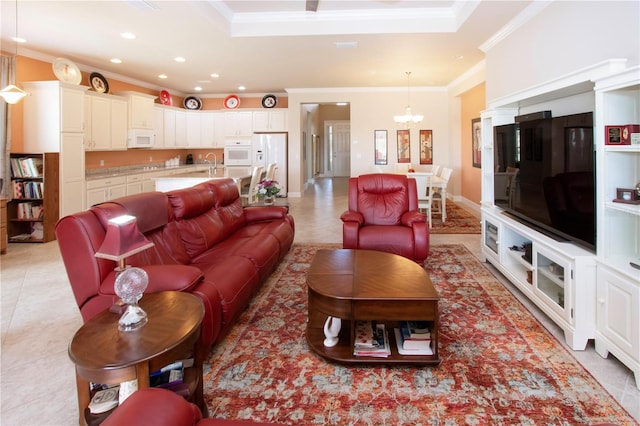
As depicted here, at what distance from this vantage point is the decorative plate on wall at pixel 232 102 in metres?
10.8

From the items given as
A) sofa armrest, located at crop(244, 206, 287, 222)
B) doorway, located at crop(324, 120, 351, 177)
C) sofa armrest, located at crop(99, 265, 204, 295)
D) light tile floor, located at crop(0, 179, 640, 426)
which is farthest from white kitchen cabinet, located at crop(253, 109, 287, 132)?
sofa armrest, located at crop(99, 265, 204, 295)

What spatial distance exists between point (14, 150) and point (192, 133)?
16.1 ft

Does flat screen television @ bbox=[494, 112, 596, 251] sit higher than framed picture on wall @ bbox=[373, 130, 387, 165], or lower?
lower

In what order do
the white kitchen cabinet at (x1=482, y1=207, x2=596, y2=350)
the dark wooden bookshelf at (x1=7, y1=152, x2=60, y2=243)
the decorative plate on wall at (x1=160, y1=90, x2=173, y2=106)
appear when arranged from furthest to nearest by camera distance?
the decorative plate on wall at (x1=160, y1=90, x2=173, y2=106)
the dark wooden bookshelf at (x1=7, y1=152, x2=60, y2=243)
the white kitchen cabinet at (x1=482, y1=207, x2=596, y2=350)

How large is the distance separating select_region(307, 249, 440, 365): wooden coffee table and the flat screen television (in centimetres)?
116

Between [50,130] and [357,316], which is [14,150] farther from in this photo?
[357,316]

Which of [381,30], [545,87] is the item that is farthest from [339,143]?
[545,87]

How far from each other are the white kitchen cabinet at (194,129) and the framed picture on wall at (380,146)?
15.1 feet

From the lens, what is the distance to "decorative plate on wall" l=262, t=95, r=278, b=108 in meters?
10.8

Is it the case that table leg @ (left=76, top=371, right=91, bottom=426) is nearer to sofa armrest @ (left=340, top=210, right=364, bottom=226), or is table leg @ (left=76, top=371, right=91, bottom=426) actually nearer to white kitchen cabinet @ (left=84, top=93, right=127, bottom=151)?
sofa armrest @ (left=340, top=210, right=364, bottom=226)

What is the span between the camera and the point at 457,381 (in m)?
2.21

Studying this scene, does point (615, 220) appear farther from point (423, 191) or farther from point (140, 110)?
point (140, 110)

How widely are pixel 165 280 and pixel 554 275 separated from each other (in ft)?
8.61

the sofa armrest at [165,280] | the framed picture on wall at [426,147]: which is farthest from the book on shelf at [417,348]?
the framed picture on wall at [426,147]
